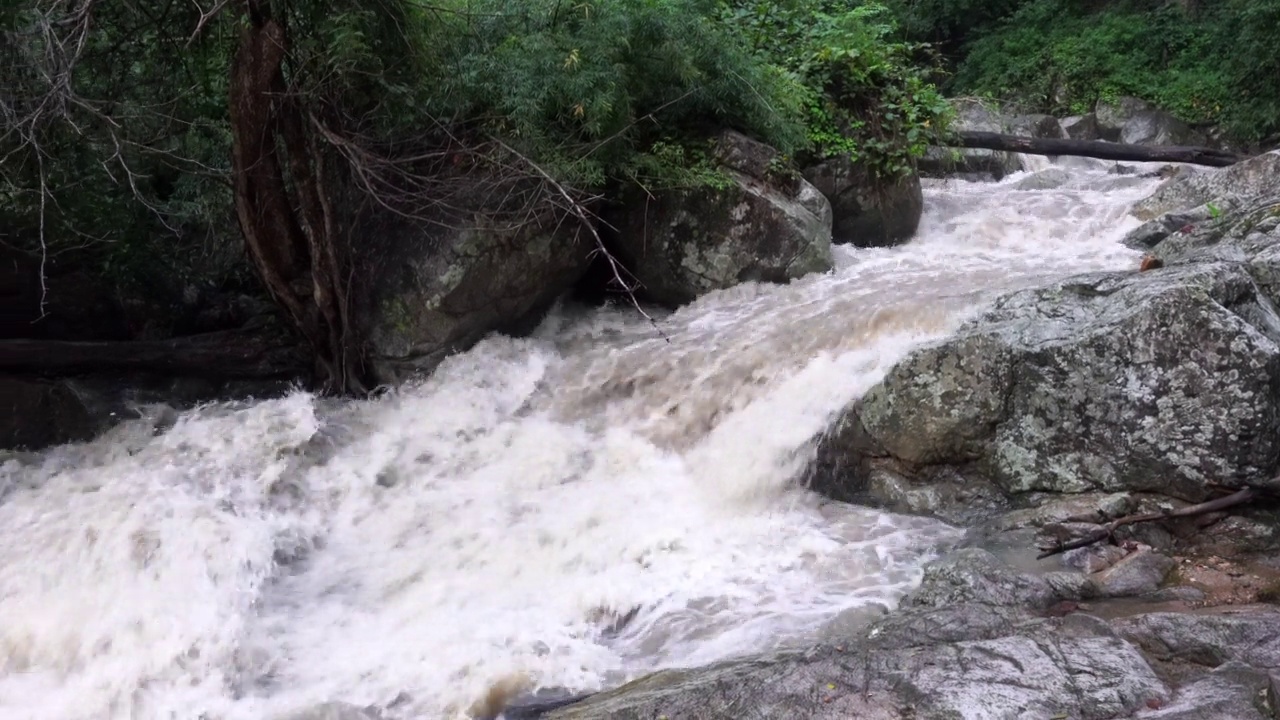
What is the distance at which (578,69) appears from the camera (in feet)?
23.3

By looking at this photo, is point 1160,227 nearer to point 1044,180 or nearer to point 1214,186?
point 1214,186

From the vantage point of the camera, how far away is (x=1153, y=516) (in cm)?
435

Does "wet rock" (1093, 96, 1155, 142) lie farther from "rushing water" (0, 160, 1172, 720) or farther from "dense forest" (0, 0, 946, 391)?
"dense forest" (0, 0, 946, 391)

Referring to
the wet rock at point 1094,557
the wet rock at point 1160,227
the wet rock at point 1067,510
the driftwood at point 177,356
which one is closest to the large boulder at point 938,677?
the wet rock at point 1094,557

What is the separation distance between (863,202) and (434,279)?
4.14m

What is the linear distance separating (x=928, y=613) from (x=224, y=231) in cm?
621

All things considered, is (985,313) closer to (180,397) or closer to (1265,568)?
(1265,568)

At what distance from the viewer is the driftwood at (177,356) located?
7.07 meters

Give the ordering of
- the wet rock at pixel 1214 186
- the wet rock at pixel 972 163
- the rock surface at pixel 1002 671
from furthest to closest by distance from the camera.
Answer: the wet rock at pixel 972 163 → the wet rock at pixel 1214 186 → the rock surface at pixel 1002 671

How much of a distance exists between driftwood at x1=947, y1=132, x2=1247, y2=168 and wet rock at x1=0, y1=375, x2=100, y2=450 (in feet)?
29.7

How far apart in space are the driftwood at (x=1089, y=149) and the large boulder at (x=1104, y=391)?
19.6 ft

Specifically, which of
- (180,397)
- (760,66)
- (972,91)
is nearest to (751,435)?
(760,66)

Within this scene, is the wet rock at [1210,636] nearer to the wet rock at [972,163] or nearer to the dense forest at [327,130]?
the dense forest at [327,130]

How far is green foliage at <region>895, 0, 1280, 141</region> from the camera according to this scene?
544 inches
